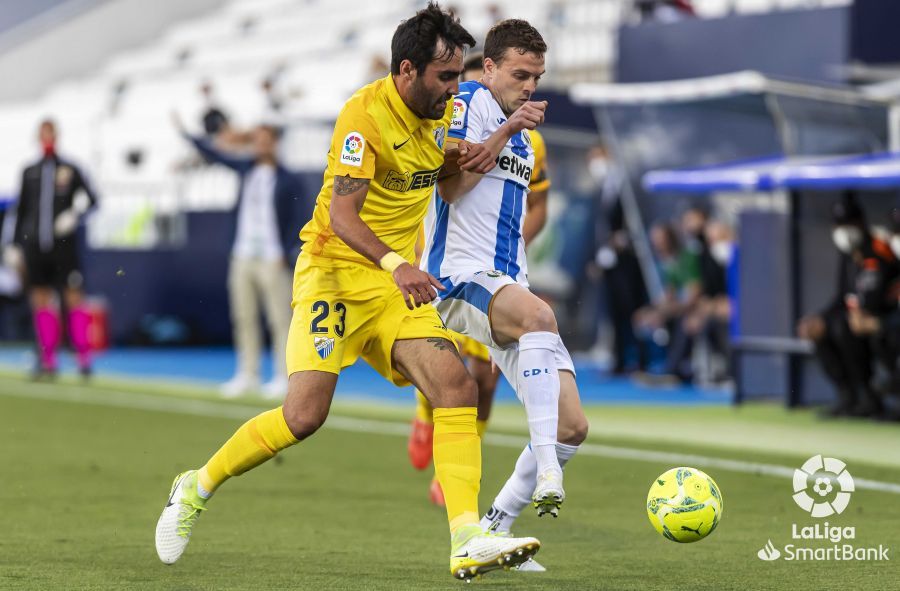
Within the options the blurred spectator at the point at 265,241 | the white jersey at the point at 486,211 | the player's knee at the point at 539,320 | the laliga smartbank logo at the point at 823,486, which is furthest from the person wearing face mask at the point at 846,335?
the player's knee at the point at 539,320

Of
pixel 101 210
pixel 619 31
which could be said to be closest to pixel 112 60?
pixel 101 210

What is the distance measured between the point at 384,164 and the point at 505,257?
0.76 meters

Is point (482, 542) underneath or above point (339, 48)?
underneath

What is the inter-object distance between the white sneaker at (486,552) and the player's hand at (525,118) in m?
1.59

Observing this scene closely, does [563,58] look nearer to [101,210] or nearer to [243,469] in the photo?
[101,210]

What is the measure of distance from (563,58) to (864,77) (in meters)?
7.91

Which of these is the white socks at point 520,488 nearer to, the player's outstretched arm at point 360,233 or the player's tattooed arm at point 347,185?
the player's outstretched arm at point 360,233

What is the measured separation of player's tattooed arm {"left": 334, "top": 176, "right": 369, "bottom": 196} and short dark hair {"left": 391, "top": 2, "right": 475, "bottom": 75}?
1.41 ft

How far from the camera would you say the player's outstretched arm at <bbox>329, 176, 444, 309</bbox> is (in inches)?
230

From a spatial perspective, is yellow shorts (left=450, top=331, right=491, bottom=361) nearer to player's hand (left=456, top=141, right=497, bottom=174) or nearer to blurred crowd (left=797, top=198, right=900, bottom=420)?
player's hand (left=456, top=141, right=497, bottom=174)

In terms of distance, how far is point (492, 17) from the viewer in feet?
82.2

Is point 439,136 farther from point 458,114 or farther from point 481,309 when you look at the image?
point 481,309

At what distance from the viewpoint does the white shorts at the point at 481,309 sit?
21.3ft

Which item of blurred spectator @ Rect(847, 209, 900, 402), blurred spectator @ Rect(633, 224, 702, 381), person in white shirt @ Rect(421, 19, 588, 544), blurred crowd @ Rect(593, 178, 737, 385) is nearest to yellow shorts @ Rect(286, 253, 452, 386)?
person in white shirt @ Rect(421, 19, 588, 544)
